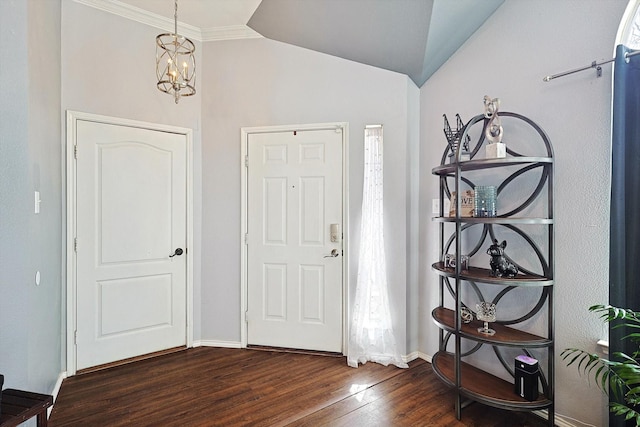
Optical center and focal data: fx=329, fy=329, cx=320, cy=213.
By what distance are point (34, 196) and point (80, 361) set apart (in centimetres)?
149

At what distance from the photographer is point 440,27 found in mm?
2318

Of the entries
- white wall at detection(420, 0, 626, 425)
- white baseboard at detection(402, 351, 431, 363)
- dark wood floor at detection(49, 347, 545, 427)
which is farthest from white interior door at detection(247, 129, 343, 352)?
white wall at detection(420, 0, 626, 425)

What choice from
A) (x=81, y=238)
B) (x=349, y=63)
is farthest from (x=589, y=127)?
(x=81, y=238)

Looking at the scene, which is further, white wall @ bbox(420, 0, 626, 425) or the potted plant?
white wall @ bbox(420, 0, 626, 425)

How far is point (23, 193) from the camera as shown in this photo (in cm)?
170

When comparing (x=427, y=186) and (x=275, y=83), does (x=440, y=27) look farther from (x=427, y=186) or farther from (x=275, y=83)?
(x=275, y=83)

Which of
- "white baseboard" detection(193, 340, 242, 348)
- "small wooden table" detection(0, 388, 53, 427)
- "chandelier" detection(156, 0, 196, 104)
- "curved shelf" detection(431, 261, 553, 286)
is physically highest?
"chandelier" detection(156, 0, 196, 104)

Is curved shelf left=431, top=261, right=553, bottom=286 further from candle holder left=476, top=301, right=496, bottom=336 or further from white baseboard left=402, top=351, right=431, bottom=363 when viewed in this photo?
white baseboard left=402, top=351, right=431, bottom=363

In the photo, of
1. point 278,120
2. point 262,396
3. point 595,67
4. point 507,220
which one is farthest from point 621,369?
point 278,120

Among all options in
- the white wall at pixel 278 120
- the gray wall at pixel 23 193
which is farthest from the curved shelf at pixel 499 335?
the gray wall at pixel 23 193

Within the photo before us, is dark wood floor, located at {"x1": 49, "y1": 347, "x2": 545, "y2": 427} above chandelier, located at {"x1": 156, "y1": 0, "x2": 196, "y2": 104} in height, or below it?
below

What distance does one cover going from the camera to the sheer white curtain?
9.13 ft

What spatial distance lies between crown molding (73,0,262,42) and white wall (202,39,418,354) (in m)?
0.07

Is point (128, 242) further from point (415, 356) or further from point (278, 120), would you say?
point (415, 356)
